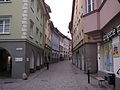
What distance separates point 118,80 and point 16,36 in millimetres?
9932

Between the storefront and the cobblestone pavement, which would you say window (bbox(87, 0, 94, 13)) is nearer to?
the storefront

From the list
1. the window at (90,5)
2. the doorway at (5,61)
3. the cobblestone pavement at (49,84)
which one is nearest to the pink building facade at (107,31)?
the window at (90,5)

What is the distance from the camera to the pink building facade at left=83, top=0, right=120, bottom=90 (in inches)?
326

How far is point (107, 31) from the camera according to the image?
10422 mm

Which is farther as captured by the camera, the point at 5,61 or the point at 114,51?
the point at 5,61

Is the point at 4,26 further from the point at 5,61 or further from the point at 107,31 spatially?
the point at 107,31

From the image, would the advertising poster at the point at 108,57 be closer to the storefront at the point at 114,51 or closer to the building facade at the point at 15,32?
the storefront at the point at 114,51

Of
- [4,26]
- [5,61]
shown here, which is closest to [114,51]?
[4,26]

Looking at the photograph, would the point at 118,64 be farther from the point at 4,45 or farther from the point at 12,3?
the point at 12,3

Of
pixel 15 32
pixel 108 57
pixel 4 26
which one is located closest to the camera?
pixel 108 57

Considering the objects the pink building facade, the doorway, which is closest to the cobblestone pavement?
the pink building facade

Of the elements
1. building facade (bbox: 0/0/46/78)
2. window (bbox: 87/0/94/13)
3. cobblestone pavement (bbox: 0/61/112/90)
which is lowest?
cobblestone pavement (bbox: 0/61/112/90)

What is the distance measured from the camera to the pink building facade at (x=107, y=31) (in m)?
8.29

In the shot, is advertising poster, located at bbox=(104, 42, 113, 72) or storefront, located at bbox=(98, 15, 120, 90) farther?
advertising poster, located at bbox=(104, 42, 113, 72)
